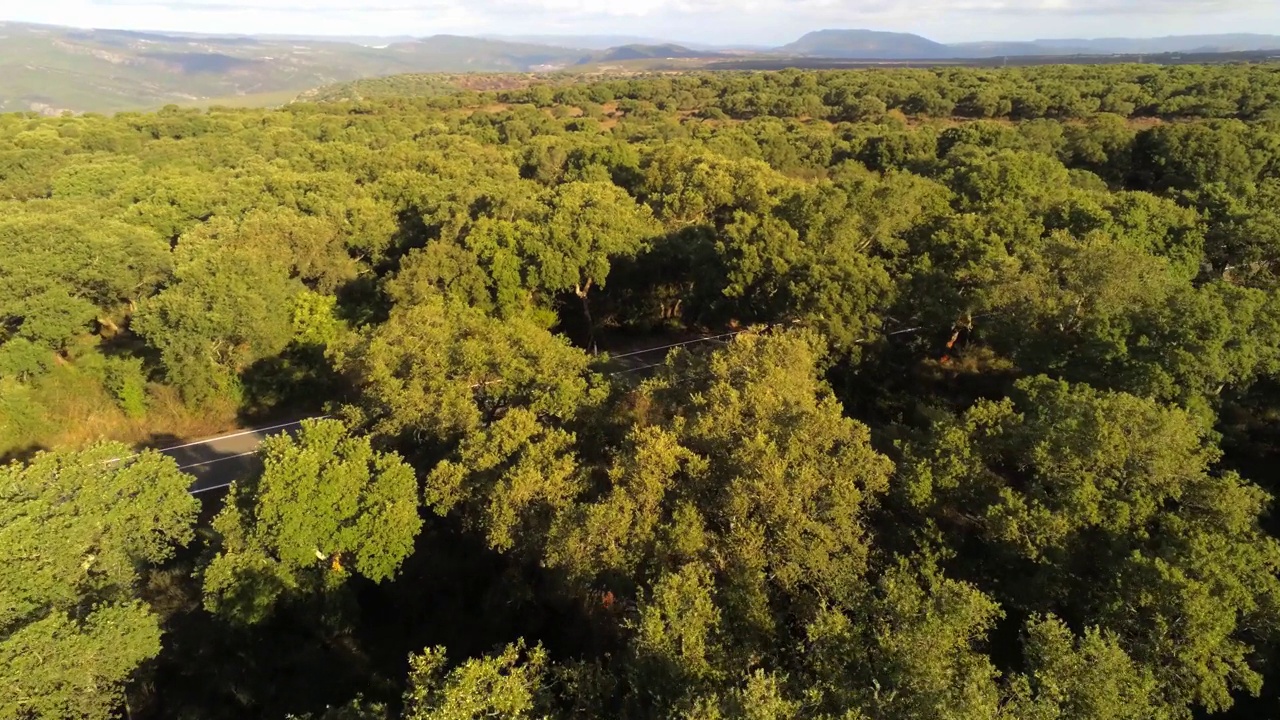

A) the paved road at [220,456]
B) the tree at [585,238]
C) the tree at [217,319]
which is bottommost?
the paved road at [220,456]

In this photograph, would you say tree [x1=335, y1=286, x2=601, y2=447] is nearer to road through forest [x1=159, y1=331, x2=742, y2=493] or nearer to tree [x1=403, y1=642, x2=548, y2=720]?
road through forest [x1=159, y1=331, x2=742, y2=493]

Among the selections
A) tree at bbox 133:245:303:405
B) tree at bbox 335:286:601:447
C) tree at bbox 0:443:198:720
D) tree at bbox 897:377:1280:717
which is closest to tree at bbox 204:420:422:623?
tree at bbox 0:443:198:720

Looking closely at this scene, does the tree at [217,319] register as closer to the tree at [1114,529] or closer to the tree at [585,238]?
the tree at [585,238]

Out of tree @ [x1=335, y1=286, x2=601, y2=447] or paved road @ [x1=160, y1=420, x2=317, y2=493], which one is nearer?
tree @ [x1=335, y1=286, x2=601, y2=447]

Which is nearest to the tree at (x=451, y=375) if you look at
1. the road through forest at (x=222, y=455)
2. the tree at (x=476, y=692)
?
the road through forest at (x=222, y=455)

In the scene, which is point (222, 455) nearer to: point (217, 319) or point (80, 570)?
point (217, 319)
